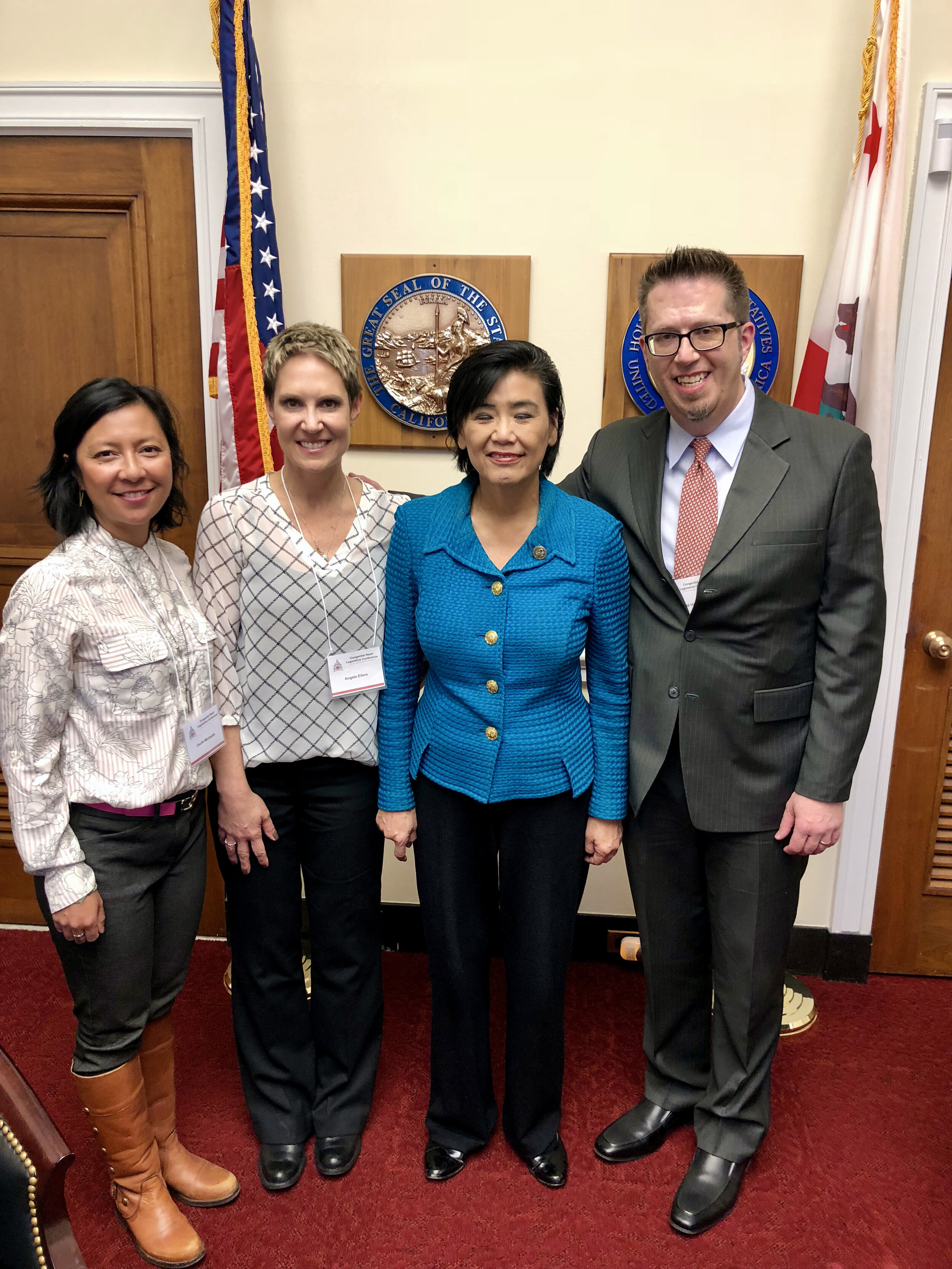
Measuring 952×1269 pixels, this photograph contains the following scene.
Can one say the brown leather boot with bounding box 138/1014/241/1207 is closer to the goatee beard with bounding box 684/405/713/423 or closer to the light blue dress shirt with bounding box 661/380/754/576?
the light blue dress shirt with bounding box 661/380/754/576

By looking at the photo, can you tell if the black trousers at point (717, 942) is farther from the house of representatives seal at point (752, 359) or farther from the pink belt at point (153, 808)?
the house of representatives seal at point (752, 359)

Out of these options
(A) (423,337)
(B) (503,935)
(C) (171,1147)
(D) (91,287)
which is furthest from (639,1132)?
(D) (91,287)

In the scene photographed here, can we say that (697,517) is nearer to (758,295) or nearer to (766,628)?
(766,628)

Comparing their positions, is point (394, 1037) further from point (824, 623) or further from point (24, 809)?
point (824, 623)

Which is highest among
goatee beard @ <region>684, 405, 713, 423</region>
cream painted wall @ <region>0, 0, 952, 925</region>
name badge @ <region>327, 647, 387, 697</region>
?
cream painted wall @ <region>0, 0, 952, 925</region>

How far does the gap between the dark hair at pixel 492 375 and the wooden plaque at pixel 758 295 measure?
76 centimetres

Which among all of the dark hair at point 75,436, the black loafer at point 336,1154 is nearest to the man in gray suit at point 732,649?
the black loafer at point 336,1154

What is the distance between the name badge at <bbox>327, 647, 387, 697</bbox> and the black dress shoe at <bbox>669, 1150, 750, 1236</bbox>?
1.21 meters

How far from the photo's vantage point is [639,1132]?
1.95 metres

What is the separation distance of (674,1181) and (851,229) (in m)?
2.20

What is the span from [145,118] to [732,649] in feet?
6.67

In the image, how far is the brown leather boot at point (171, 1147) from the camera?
68.8 inches

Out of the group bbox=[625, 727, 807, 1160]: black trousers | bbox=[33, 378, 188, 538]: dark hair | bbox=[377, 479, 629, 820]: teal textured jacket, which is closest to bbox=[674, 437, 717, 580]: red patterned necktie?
bbox=[377, 479, 629, 820]: teal textured jacket

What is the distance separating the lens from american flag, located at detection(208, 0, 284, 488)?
206 cm
